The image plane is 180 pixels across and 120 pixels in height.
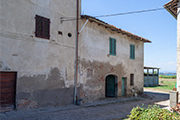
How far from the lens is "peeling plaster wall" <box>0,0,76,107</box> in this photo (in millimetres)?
7492

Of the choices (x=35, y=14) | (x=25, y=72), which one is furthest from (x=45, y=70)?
(x=35, y=14)

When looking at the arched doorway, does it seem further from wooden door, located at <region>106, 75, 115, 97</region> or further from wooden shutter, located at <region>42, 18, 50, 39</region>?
wooden shutter, located at <region>42, 18, 50, 39</region>

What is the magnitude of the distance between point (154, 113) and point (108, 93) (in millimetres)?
9528

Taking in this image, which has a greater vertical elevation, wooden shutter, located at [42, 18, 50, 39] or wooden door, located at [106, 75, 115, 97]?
wooden shutter, located at [42, 18, 50, 39]

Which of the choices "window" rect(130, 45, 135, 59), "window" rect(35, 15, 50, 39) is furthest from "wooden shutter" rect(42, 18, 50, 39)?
"window" rect(130, 45, 135, 59)

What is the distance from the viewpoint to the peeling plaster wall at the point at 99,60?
1132 centimetres

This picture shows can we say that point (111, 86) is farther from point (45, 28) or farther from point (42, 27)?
point (42, 27)

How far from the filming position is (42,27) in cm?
880

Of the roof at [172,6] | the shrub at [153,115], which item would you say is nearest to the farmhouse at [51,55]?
the roof at [172,6]

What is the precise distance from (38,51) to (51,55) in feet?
2.78

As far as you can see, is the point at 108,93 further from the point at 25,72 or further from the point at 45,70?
the point at 25,72

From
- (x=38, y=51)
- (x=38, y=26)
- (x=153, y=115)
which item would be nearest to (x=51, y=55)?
(x=38, y=51)

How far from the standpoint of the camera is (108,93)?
590 inches

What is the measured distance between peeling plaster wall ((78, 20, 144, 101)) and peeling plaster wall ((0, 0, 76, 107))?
1155mm
